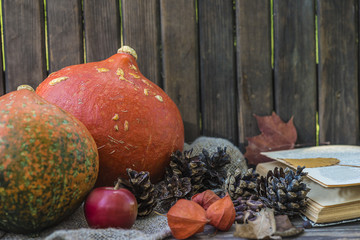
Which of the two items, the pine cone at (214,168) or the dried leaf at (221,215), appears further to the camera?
the pine cone at (214,168)

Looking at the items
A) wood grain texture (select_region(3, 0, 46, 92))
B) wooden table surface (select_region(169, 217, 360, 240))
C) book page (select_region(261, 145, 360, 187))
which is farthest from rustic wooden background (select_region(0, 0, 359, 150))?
wooden table surface (select_region(169, 217, 360, 240))

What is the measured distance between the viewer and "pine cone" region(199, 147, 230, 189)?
109 centimetres

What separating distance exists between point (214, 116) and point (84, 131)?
2.54ft

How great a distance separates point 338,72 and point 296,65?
21cm

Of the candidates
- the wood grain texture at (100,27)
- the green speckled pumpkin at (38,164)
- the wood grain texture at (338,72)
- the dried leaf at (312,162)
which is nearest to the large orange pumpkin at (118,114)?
the green speckled pumpkin at (38,164)

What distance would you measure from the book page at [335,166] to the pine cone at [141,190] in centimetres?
46

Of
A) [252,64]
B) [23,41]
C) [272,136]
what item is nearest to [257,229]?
[272,136]

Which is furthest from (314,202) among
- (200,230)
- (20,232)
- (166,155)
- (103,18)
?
(103,18)

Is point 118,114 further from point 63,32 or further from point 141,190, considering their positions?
point 63,32

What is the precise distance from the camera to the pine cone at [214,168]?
1087 mm

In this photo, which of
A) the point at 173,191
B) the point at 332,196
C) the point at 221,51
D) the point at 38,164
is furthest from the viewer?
the point at 221,51

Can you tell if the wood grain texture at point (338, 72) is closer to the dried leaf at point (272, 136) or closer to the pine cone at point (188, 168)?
the dried leaf at point (272, 136)

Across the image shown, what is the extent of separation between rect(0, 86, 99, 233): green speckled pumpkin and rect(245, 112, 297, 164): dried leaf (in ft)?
2.92

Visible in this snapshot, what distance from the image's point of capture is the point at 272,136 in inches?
57.7
